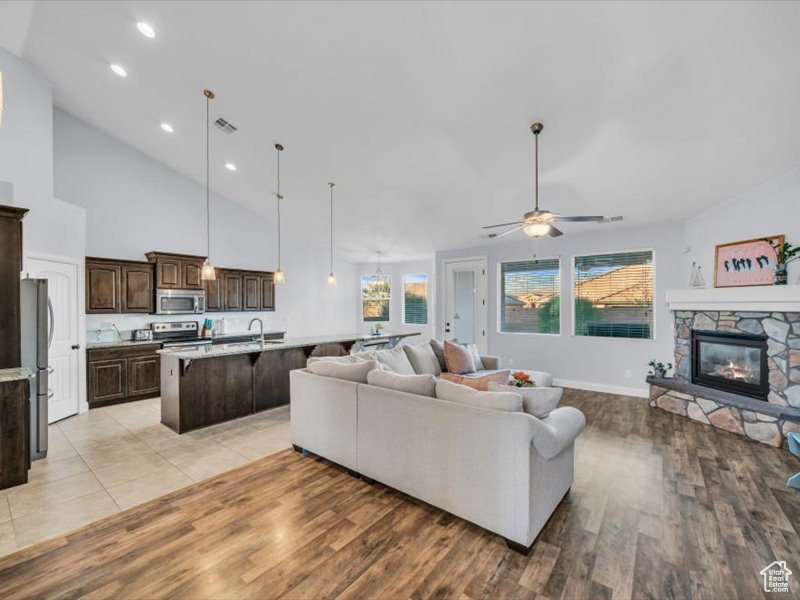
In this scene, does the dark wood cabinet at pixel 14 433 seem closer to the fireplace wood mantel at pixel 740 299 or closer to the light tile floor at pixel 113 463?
the light tile floor at pixel 113 463

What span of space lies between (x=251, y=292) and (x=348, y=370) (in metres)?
4.79

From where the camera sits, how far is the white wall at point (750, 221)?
11.9ft

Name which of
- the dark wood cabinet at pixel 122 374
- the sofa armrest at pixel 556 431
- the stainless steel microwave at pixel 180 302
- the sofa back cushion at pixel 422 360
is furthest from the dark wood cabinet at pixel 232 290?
the sofa armrest at pixel 556 431

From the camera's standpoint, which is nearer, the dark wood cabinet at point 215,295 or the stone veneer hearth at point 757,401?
the stone veneer hearth at point 757,401

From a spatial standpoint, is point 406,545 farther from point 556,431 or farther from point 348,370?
point 348,370

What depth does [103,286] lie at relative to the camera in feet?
17.2

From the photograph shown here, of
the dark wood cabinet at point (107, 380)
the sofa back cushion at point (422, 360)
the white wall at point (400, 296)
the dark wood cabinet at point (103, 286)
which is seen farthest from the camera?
the white wall at point (400, 296)

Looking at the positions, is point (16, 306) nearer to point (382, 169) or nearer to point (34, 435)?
point (34, 435)

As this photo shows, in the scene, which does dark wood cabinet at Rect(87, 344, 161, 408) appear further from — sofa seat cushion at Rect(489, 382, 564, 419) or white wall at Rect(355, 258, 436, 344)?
sofa seat cushion at Rect(489, 382, 564, 419)

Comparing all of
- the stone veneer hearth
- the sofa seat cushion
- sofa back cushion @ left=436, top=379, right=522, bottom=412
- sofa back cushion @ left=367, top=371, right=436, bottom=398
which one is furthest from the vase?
sofa back cushion @ left=367, top=371, right=436, bottom=398

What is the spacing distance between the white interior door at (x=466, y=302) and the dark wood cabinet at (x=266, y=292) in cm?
377

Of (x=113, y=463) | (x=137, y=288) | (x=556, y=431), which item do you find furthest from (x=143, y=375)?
(x=556, y=431)

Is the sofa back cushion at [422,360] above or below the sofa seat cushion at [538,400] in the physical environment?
below

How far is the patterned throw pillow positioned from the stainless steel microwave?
14.6ft
